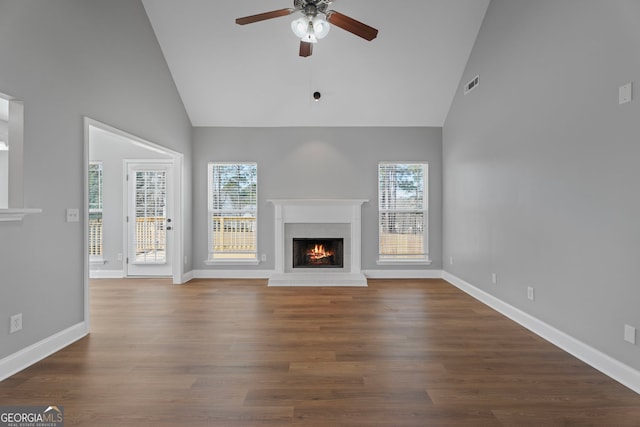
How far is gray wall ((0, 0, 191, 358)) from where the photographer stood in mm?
2580

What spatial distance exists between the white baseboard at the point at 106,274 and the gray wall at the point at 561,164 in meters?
5.92

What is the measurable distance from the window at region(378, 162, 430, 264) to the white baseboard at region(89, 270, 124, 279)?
15.4 ft

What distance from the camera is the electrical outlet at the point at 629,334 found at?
2.34 metres

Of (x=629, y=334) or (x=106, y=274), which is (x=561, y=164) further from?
(x=106, y=274)

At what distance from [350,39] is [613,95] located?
10.4ft

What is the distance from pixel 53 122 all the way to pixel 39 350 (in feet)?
6.15

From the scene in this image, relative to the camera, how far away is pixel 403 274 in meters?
6.17

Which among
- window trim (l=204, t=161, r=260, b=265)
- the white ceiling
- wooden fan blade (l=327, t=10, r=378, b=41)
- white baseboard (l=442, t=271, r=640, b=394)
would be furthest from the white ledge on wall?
white baseboard (l=442, t=271, r=640, b=394)

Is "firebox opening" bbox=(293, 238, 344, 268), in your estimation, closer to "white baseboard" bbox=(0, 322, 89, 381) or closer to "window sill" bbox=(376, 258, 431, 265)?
"window sill" bbox=(376, 258, 431, 265)

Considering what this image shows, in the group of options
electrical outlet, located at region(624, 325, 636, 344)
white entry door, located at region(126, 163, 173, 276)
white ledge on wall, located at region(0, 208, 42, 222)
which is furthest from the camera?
white entry door, located at region(126, 163, 173, 276)

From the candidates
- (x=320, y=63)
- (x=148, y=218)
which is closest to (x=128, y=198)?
(x=148, y=218)

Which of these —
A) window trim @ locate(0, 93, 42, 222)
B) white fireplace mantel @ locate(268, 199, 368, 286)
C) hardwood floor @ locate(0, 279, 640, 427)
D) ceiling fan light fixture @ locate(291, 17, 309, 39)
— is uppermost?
ceiling fan light fixture @ locate(291, 17, 309, 39)

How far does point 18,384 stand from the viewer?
2375mm

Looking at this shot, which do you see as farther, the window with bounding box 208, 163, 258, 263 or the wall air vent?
the window with bounding box 208, 163, 258, 263
